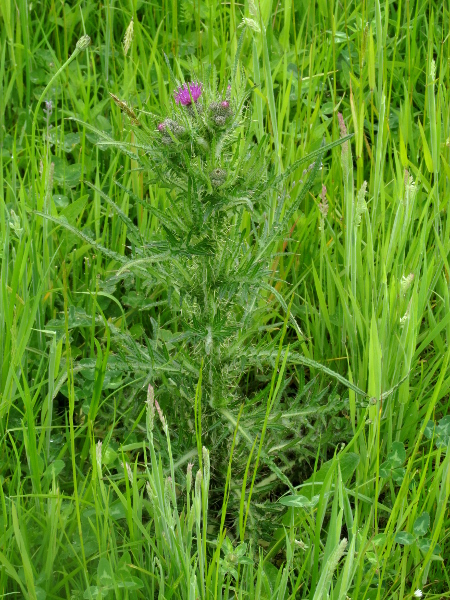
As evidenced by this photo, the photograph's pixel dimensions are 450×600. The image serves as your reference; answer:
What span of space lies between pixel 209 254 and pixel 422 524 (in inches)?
32.5

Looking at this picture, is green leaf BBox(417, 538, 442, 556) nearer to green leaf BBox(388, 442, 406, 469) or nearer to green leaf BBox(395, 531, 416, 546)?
green leaf BBox(395, 531, 416, 546)

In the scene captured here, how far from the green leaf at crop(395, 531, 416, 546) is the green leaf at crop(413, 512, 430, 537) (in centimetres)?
3

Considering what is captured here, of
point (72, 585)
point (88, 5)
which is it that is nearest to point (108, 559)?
point (72, 585)

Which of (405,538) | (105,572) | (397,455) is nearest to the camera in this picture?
(105,572)

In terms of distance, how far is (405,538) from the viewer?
170 centimetres

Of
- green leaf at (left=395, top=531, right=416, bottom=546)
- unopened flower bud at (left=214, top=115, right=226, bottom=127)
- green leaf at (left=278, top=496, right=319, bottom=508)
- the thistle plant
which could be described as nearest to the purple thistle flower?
the thistle plant

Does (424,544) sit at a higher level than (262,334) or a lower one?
→ lower

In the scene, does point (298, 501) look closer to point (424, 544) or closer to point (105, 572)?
point (424, 544)

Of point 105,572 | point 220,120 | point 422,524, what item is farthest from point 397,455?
point 220,120

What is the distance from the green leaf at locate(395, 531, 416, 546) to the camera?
1688mm

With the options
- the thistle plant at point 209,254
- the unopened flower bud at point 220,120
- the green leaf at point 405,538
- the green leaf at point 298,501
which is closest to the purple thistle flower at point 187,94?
the thistle plant at point 209,254

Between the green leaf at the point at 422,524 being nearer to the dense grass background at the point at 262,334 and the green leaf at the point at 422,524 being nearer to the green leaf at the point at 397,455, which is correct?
the dense grass background at the point at 262,334

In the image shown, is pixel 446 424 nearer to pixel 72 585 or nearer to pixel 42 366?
pixel 72 585

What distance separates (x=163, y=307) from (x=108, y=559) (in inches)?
39.2
